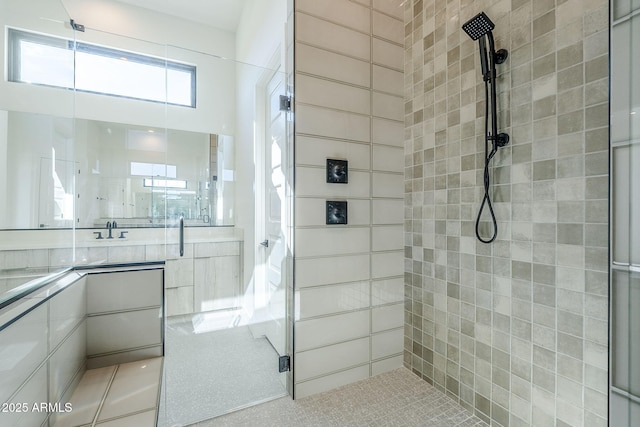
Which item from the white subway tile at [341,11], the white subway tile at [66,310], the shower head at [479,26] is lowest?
the white subway tile at [66,310]

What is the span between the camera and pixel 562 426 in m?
1.09

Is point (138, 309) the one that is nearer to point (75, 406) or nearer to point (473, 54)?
point (75, 406)

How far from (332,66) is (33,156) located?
210cm

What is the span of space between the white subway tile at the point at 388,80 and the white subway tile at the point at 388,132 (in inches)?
8.3

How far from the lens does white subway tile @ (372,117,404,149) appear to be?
5.92 feet

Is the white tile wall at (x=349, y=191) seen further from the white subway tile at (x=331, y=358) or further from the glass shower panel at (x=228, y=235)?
the glass shower panel at (x=228, y=235)

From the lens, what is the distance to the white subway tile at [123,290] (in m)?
1.99

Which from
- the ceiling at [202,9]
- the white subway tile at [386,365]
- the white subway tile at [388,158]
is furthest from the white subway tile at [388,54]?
the white subway tile at [386,365]

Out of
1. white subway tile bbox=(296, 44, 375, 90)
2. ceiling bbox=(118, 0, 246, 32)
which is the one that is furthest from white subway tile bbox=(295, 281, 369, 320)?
ceiling bbox=(118, 0, 246, 32)

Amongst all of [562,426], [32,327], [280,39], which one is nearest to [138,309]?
[32,327]

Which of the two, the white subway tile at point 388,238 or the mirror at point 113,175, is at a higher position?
the mirror at point 113,175

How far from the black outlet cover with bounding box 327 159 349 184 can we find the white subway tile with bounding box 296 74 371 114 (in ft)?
1.14

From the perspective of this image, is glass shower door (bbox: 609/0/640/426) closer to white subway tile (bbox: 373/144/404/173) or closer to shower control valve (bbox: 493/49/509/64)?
shower control valve (bbox: 493/49/509/64)

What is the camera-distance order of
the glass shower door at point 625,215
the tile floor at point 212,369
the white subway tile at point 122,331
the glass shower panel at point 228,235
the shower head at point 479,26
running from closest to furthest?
1. the glass shower door at point 625,215
2. the shower head at point 479,26
3. the tile floor at point 212,369
4. the glass shower panel at point 228,235
5. the white subway tile at point 122,331
